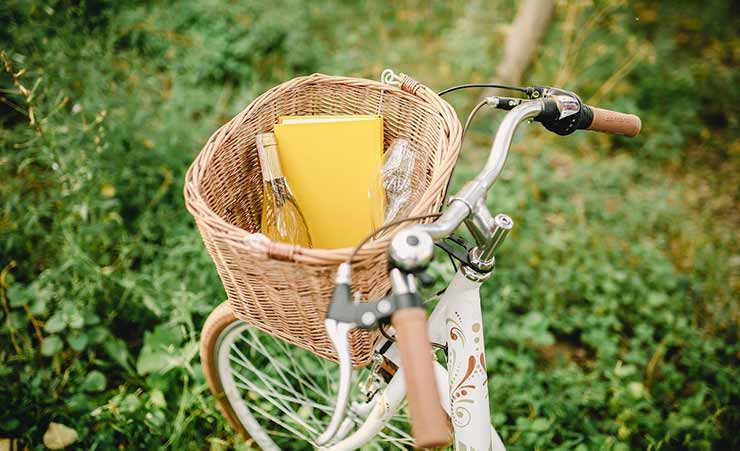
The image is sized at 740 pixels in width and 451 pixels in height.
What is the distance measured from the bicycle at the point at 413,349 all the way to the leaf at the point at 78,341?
56cm

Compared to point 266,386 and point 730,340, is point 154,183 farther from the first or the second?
point 730,340

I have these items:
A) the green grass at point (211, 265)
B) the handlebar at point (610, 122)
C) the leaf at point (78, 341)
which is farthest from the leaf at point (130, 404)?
the handlebar at point (610, 122)

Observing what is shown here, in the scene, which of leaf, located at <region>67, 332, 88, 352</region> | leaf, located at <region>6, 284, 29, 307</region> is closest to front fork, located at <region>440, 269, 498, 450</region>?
leaf, located at <region>67, 332, 88, 352</region>

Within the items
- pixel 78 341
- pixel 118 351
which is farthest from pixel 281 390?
pixel 78 341

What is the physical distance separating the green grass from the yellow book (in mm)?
805

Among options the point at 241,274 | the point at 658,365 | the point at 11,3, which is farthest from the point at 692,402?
the point at 11,3

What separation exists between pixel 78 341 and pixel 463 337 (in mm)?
1461

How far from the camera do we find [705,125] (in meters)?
3.35

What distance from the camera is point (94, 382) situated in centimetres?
174

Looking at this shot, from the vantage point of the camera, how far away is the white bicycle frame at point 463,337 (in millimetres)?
825

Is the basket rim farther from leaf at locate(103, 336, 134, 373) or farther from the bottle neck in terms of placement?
leaf at locate(103, 336, 134, 373)

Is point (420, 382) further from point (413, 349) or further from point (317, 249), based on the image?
point (317, 249)

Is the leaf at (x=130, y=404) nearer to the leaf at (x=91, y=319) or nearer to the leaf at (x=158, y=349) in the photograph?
the leaf at (x=158, y=349)

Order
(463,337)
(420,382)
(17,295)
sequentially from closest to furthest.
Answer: (420,382) < (463,337) < (17,295)
